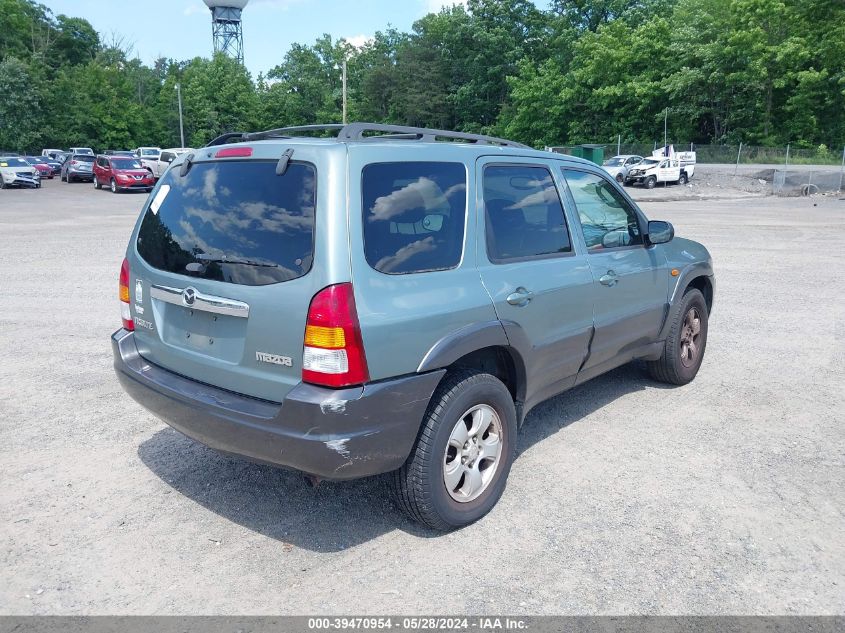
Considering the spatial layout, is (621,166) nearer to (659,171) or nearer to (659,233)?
(659,171)

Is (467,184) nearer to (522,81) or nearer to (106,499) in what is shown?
(106,499)

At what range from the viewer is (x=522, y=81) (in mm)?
65812

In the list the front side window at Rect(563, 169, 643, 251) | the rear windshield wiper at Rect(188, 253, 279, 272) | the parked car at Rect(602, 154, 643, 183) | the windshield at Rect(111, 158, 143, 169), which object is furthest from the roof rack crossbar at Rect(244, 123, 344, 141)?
the parked car at Rect(602, 154, 643, 183)

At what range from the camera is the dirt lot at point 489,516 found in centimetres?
312

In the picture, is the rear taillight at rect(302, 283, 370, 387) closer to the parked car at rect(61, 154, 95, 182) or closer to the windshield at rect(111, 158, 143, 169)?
the windshield at rect(111, 158, 143, 169)

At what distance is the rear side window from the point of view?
128 inches

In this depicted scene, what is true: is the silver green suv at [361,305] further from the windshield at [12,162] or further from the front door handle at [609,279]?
the windshield at [12,162]

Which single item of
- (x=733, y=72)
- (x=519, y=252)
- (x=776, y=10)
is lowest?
(x=519, y=252)

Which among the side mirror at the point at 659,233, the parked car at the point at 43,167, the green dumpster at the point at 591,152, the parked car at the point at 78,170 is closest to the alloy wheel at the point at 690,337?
the side mirror at the point at 659,233

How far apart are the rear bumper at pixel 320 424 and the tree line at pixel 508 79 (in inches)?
2087

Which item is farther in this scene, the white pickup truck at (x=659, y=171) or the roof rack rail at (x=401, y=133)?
the white pickup truck at (x=659, y=171)

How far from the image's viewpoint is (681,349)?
19.1 ft

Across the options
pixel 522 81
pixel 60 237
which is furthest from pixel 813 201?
pixel 522 81

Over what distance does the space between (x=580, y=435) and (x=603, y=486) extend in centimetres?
77
